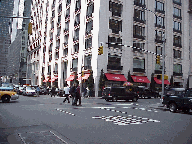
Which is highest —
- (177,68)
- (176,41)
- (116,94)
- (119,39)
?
(176,41)

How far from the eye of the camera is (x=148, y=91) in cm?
3288

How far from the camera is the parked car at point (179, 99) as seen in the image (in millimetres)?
13305

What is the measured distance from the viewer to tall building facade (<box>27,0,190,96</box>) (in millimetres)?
36625

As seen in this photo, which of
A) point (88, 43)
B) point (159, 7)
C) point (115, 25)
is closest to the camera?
point (115, 25)

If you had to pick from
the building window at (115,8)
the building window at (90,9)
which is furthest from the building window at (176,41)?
the building window at (90,9)

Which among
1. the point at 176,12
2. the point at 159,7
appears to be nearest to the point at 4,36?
the point at 159,7

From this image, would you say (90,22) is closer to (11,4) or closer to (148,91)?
(148,91)

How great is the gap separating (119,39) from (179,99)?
→ 25531 millimetres

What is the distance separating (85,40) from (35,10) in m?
47.5

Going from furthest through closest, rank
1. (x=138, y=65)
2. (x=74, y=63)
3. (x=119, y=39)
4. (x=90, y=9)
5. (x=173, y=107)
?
1. (x=74, y=63)
2. (x=138, y=65)
3. (x=90, y=9)
4. (x=119, y=39)
5. (x=173, y=107)

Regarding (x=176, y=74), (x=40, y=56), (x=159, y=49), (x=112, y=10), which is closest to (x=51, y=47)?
(x=40, y=56)

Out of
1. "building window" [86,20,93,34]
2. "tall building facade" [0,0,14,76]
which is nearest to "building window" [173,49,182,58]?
"building window" [86,20,93,34]

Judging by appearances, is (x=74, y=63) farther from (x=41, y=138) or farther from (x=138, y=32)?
(x=41, y=138)

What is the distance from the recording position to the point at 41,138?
642 centimetres
